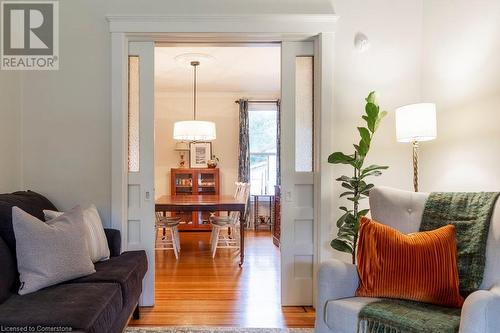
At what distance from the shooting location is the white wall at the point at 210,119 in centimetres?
616

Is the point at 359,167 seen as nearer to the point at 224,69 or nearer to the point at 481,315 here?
the point at 481,315

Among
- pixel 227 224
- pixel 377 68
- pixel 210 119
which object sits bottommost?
pixel 227 224

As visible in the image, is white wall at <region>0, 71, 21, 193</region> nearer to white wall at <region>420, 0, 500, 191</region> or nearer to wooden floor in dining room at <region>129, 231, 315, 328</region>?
wooden floor in dining room at <region>129, 231, 315, 328</region>

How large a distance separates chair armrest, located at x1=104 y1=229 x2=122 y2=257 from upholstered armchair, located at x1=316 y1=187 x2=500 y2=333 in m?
1.51

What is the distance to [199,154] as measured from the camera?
6.12 m

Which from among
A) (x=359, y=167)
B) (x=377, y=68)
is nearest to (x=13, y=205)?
(x=359, y=167)

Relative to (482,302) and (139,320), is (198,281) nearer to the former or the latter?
(139,320)

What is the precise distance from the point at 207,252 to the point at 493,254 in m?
3.42

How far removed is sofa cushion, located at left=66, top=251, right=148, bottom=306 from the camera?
1.85 metres

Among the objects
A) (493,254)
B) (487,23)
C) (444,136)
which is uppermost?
(487,23)

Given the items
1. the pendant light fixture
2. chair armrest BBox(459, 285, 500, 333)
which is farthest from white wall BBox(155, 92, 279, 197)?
chair armrest BBox(459, 285, 500, 333)

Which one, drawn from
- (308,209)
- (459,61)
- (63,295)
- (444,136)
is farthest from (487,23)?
(63,295)

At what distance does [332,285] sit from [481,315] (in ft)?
2.23

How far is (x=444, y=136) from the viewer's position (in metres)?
2.43
